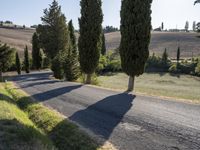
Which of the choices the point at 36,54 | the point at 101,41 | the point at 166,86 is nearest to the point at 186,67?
the point at 166,86

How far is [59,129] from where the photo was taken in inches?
447

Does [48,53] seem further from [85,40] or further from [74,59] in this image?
[85,40]

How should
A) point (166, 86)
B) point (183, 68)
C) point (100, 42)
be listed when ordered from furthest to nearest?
point (183, 68)
point (166, 86)
point (100, 42)

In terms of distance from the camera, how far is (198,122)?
11.3 meters

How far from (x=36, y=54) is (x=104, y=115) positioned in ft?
225

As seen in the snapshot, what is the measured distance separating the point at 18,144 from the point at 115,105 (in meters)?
7.50

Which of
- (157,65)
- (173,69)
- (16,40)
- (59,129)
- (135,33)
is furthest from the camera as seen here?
(16,40)

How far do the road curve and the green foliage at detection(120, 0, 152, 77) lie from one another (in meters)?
6.20

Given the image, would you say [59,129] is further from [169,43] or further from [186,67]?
[169,43]

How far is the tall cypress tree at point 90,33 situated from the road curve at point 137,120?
13271mm

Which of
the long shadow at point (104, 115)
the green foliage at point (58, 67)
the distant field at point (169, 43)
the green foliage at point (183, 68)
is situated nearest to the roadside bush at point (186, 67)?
the green foliage at point (183, 68)

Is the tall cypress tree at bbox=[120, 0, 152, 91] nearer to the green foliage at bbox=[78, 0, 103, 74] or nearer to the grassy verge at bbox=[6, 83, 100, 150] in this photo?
the green foliage at bbox=[78, 0, 103, 74]

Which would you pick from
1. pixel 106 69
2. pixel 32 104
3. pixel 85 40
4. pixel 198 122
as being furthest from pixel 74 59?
pixel 106 69

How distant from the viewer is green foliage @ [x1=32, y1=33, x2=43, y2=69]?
7931 centimetres
